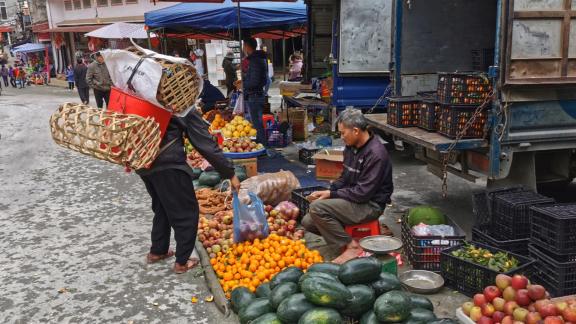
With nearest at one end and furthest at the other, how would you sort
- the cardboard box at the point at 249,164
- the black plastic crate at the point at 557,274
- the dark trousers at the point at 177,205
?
1. the black plastic crate at the point at 557,274
2. the dark trousers at the point at 177,205
3. the cardboard box at the point at 249,164

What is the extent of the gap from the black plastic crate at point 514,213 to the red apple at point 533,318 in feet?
4.24

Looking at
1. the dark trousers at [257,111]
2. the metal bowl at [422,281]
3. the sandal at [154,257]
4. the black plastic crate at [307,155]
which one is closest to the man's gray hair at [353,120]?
the metal bowl at [422,281]

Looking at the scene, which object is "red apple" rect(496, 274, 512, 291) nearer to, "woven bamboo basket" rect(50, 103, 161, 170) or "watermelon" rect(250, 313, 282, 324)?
"watermelon" rect(250, 313, 282, 324)

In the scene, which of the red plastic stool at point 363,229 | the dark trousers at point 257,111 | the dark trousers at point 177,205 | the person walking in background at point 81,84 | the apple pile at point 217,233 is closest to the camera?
the dark trousers at point 177,205

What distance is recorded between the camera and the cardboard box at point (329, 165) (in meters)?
6.84

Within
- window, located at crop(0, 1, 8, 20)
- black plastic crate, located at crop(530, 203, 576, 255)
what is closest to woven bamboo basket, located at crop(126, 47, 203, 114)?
black plastic crate, located at crop(530, 203, 576, 255)

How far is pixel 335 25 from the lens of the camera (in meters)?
8.98

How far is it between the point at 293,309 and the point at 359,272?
507mm

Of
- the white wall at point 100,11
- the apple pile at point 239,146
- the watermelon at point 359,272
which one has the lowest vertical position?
the watermelon at point 359,272

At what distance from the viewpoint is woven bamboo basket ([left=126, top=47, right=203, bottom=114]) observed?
394 cm

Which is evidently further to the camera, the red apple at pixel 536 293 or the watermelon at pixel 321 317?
the red apple at pixel 536 293

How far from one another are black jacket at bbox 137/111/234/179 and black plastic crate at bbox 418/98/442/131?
233cm

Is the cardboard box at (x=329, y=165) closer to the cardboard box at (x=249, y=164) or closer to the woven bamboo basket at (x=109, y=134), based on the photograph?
the cardboard box at (x=249, y=164)

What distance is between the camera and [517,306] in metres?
3.23
